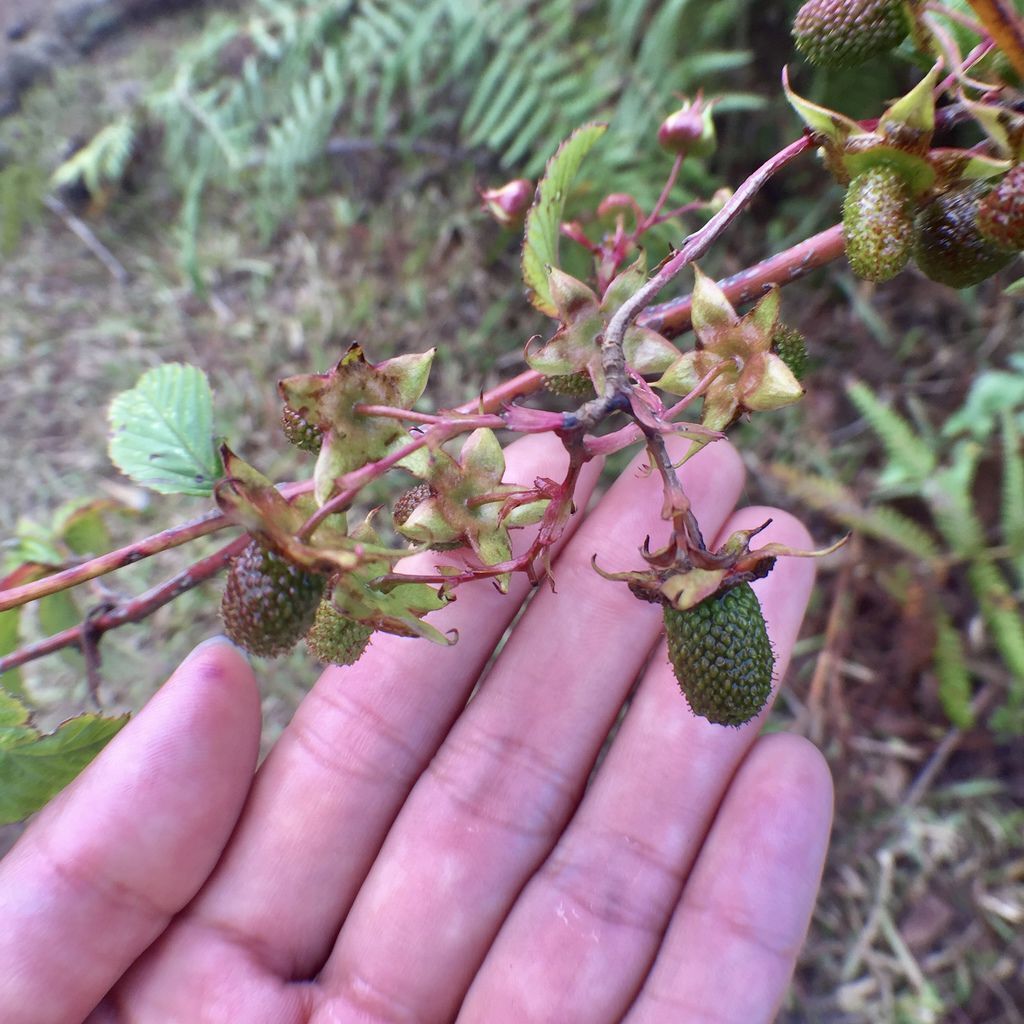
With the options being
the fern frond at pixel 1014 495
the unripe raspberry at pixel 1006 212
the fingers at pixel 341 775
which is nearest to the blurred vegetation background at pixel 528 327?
the fern frond at pixel 1014 495

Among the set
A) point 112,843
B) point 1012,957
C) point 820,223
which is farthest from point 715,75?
point 1012,957

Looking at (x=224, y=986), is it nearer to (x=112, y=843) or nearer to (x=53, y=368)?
(x=112, y=843)

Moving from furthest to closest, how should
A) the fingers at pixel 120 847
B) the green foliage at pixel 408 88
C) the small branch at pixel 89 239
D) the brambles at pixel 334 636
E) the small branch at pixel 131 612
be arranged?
the small branch at pixel 89 239, the green foliage at pixel 408 88, the fingers at pixel 120 847, the small branch at pixel 131 612, the brambles at pixel 334 636

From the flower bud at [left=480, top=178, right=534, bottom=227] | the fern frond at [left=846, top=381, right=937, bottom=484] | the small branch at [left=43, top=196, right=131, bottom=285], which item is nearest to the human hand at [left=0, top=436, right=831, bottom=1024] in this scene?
the flower bud at [left=480, top=178, right=534, bottom=227]

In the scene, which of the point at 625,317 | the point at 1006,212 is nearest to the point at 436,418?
the point at 625,317

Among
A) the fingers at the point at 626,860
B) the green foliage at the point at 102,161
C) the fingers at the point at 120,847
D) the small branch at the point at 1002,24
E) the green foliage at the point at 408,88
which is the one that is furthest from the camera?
the green foliage at the point at 102,161

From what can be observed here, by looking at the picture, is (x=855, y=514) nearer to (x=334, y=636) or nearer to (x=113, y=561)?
(x=334, y=636)

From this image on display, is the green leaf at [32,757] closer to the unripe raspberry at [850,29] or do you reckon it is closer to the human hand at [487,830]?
the human hand at [487,830]
